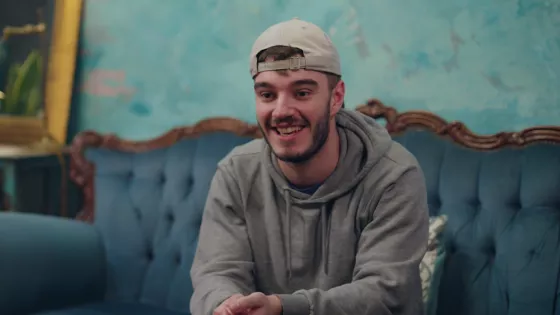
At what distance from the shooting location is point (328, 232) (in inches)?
57.6

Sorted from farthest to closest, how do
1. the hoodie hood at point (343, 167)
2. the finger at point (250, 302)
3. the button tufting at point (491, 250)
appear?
the button tufting at point (491, 250), the hoodie hood at point (343, 167), the finger at point (250, 302)

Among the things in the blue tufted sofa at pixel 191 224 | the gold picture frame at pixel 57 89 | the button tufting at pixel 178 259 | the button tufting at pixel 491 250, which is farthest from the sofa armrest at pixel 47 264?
the button tufting at pixel 491 250

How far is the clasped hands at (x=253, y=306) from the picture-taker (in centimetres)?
124

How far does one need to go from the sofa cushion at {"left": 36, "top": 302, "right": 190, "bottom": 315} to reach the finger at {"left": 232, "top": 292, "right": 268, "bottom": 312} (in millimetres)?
781

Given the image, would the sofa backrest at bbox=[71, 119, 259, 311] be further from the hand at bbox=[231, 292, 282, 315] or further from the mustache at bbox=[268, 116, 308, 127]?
the hand at bbox=[231, 292, 282, 315]

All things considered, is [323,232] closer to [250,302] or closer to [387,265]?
[387,265]

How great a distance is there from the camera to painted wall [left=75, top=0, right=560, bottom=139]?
1885 millimetres

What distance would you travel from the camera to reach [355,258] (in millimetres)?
1449

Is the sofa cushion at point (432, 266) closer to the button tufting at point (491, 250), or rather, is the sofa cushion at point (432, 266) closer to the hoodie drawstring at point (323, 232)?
the button tufting at point (491, 250)

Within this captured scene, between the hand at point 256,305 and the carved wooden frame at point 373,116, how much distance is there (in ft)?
2.58

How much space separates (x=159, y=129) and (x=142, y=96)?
0.54 feet

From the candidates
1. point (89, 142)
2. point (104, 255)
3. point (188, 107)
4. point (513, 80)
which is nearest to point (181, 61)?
point (188, 107)

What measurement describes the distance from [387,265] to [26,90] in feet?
6.40

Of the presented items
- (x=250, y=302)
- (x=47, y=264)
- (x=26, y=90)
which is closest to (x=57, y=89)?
(x=26, y=90)
